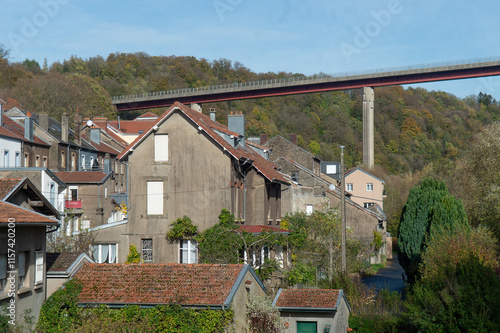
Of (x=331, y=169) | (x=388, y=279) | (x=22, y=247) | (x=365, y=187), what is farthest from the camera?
(x=365, y=187)

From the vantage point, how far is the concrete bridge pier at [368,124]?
284 ft

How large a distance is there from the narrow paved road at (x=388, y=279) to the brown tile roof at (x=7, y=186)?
24.2 metres

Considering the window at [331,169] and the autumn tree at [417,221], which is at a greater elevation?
the window at [331,169]

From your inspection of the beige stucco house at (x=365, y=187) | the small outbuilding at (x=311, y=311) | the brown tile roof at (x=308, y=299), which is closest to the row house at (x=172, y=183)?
the brown tile roof at (x=308, y=299)

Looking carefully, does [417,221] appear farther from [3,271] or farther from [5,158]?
[5,158]

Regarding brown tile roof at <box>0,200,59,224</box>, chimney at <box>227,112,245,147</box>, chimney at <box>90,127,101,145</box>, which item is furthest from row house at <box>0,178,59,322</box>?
chimney at <box>90,127,101,145</box>

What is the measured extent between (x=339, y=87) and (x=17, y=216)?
75.1 metres

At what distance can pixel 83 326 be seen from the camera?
1625cm

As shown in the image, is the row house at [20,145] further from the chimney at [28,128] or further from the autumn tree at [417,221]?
the autumn tree at [417,221]

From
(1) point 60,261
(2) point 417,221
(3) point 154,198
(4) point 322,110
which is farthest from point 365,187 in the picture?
(1) point 60,261

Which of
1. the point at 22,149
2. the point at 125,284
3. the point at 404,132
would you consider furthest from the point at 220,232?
the point at 404,132

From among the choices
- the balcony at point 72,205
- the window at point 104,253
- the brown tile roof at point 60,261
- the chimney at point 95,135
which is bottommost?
the window at point 104,253

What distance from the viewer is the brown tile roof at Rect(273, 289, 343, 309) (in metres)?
21.4

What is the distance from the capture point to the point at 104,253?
30062 mm
